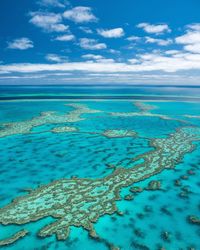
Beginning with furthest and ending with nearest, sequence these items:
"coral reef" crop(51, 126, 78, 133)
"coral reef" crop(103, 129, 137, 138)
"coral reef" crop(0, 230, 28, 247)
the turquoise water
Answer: "coral reef" crop(51, 126, 78, 133)
"coral reef" crop(103, 129, 137, 138)
the turquoise water
"coral reef" crop(0, 230, 28, 247)

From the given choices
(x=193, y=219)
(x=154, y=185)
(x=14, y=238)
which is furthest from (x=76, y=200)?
(x=193, y=219)

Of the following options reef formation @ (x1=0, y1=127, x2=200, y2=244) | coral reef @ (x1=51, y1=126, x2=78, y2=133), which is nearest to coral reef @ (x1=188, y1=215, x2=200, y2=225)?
reef formation @ (x1=0, y1=127, x2=200, y2=244)

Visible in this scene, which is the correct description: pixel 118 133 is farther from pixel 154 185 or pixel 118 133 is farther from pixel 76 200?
pixel 76 200

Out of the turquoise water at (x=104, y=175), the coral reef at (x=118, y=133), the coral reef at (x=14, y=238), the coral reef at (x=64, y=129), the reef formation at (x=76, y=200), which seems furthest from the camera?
the coral reef at (x=64, y=129)

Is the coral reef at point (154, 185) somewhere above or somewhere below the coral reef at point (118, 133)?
below

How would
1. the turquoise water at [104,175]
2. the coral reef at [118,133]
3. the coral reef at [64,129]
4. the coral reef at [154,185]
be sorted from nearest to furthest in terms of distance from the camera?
the turquoise water at [104,175] < the coral reef at [154,185] < the coral reef at [118,133] < the coral reef at [64,129]

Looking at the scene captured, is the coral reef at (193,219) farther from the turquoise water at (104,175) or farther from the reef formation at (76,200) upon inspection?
the reef formation at (76,200)

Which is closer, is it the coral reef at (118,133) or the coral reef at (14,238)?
the coral reef at (14,238)

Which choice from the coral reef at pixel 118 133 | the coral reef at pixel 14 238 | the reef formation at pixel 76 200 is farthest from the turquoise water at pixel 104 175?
the coral reef at pixel 118 133

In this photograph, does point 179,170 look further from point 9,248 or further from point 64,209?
point 9,248

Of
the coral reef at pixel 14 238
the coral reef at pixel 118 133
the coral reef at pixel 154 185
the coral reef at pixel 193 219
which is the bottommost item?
the coral reef at pixel 14 238

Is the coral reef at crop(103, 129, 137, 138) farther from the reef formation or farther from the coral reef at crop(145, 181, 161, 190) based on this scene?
the coral reef at crop(145, 181, 161, 190)
